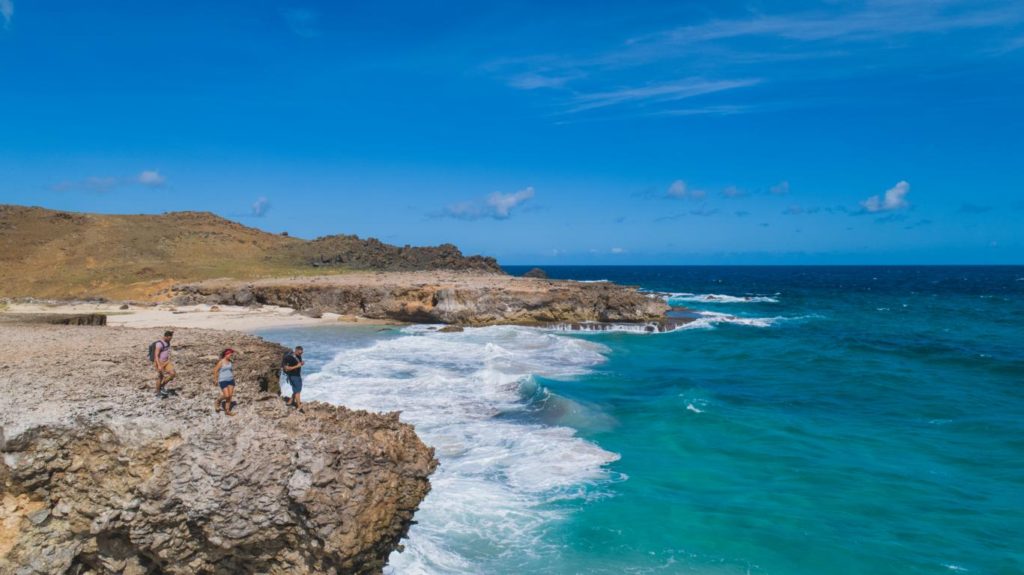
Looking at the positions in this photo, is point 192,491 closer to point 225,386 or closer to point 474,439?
point 225,386

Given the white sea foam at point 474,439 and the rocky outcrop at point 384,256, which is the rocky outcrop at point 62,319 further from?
the rocky outcrop at point 384,256

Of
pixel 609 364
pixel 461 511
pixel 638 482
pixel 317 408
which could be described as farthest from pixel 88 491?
pixel 609 364

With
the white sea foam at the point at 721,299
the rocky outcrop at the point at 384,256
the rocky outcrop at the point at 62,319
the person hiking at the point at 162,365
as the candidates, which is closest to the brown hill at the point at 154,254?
the rocky outcrop at the point at 384,256

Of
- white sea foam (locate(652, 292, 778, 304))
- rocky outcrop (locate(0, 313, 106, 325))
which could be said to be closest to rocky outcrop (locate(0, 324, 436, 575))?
rocky outcrop (locate(0, 313, 106, 325))

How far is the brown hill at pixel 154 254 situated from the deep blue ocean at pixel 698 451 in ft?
79.8

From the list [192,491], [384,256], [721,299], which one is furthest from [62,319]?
[721,299]

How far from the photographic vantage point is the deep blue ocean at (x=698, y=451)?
36.5ft

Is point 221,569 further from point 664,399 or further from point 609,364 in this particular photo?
point 609,364

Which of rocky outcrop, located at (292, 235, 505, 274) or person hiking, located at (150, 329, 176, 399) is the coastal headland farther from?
rocky outcrop, located at (292, 235, 505, 274)

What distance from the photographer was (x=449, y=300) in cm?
3919

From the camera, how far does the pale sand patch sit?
33281 mm

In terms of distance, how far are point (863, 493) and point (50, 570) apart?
14.2 meters

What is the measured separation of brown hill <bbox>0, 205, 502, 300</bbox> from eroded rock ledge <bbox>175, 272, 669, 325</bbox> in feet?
26.0

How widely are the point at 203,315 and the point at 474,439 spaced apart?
2667 centimetres
